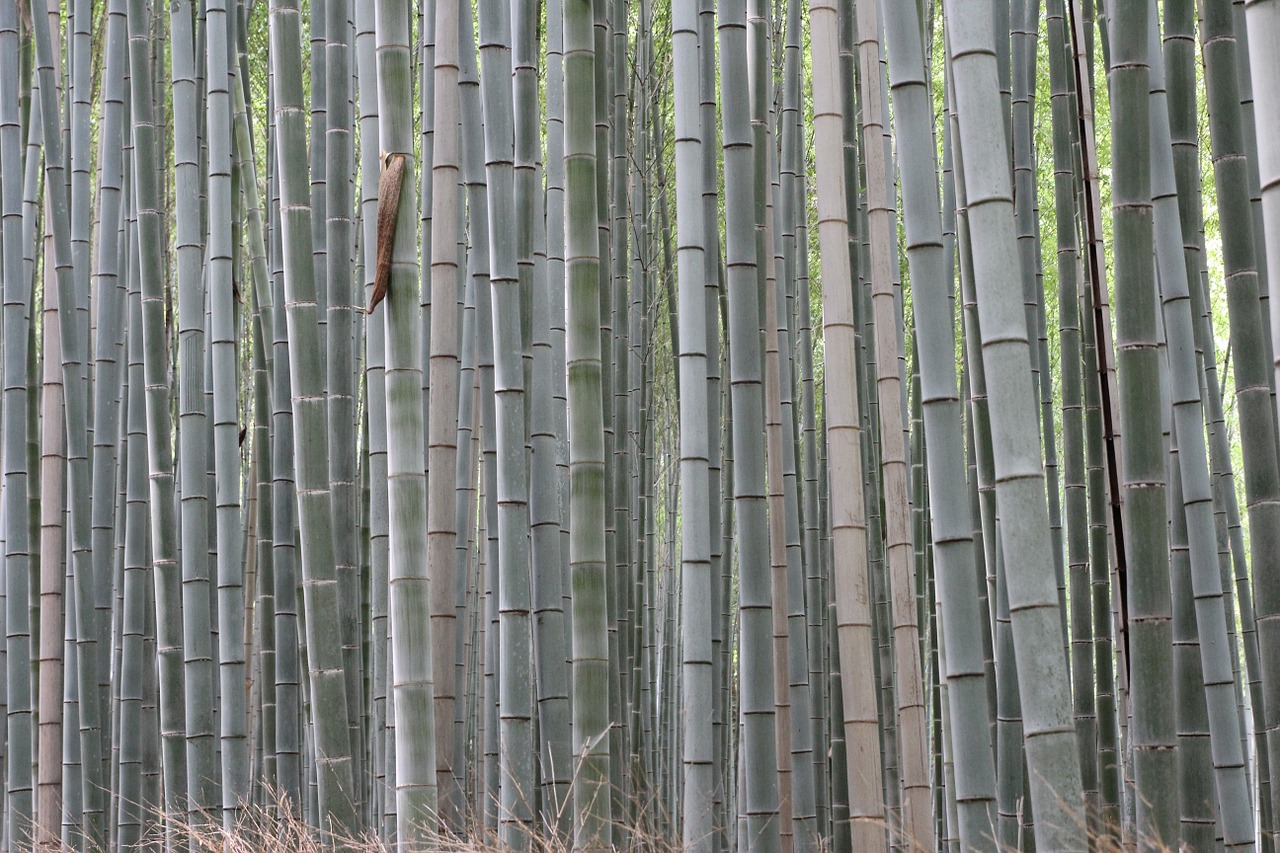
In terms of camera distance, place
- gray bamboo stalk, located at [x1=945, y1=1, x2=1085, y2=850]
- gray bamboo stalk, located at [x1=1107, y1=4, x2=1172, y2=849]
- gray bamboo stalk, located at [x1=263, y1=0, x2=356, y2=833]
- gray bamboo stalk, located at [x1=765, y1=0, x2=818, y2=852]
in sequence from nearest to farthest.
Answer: gray bamboo stalk, located at [x1=945, y1=1, x2=1085, y2=850] < gray bamboo stalk, located at [x1=1107, y1=4, x2=1172, y2=849] < gray bamboo stalk, located at [x1=263, y1=0, x2=356, y2=833] < gray bamboo stalk, located at [x1=765, y1=0, x2=818, y2=852]

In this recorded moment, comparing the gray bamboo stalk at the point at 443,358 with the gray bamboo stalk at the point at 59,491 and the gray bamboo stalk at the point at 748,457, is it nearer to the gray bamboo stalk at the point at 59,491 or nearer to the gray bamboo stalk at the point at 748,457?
the gray bamboo stalk at the point at 748,457

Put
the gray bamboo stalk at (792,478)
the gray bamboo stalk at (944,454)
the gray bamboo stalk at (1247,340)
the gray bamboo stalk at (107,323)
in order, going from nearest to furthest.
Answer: the gray bamboo stalk at (944,454)
the gray bamboo stalk at (1247,340)
the gray bamboo stalk at (792,478)
the gray bamboo stalk at (107,323)

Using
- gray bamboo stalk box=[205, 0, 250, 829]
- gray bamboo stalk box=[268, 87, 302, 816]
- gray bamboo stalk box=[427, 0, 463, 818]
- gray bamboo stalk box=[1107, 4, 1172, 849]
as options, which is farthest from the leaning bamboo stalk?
gray bamboo stalk box=[1107, 4, 1172, 849]

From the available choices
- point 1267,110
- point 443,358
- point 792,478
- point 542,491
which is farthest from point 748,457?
point 1267,110

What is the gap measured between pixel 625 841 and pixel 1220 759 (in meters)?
1.13

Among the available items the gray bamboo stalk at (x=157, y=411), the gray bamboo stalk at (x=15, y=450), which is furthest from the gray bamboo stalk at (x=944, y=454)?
the gray bamboo stalk at (x=15, y=450)

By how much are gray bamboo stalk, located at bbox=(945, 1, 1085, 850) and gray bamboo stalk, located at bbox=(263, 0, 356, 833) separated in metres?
1.09

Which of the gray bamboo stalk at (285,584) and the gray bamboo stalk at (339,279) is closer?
the gray bamboo stalk at (339,279)

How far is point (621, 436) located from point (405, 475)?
5.52 feet

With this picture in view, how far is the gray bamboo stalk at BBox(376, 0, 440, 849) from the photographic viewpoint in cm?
192

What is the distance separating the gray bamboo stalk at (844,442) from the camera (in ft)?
7.11

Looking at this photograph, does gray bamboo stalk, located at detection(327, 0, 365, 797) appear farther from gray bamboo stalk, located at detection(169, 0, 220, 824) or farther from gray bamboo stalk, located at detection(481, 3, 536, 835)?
gray bamboo stalk, located at detection(481, 3, 536, 835)

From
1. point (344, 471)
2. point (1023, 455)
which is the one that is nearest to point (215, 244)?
point (344, 471)

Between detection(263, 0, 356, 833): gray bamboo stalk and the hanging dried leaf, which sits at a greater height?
the hanging dried leaf
